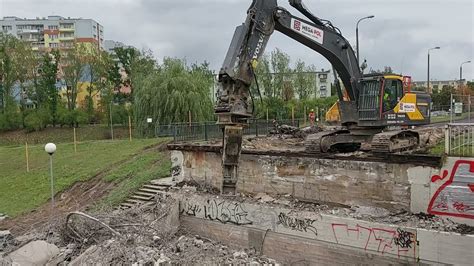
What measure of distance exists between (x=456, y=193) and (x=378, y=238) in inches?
89.2

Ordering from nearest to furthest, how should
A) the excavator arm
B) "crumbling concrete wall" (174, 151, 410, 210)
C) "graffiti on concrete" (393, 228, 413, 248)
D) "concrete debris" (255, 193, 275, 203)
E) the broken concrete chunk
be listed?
"graffiti on concrete" (393, 228, 413, 248), the excavator arm, the broken concrete chunk, "crumbling concrete wall" (174, 151, 410, 210), "concrete debris" (255, 193, 275, 203)

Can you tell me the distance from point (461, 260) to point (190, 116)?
26.2 meters

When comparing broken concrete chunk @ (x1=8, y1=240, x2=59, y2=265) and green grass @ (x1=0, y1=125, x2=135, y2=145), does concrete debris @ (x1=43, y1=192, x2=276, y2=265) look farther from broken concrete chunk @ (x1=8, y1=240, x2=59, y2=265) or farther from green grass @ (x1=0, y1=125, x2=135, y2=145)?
green grass @ (x1=0, y1=125, x2=135, y2=145)

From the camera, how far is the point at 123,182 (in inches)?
819

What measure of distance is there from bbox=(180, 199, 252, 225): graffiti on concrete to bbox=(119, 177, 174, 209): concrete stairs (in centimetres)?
351

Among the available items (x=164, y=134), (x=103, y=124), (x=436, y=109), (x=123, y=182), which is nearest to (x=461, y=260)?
(x=123, y=182)

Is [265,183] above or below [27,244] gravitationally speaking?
above

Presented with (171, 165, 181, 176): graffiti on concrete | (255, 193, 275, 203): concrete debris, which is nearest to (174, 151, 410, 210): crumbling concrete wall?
(255, 193, 275, 203): concrete debris

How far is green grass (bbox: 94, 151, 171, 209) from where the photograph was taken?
741 inches

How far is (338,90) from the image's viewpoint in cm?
1541

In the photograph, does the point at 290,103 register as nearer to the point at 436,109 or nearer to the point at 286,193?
the point at 436,109

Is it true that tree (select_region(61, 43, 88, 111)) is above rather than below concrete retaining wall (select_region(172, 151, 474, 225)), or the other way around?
above

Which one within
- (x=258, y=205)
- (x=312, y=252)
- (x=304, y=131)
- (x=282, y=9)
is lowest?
(x=312, y=252)

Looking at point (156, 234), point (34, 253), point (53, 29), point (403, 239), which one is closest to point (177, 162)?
point (156, 234)
